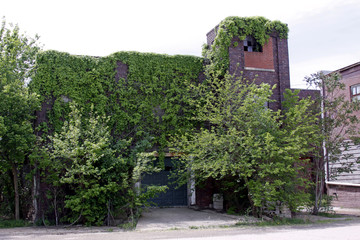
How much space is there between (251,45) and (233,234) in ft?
35.7

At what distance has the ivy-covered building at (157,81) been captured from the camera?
1662cm

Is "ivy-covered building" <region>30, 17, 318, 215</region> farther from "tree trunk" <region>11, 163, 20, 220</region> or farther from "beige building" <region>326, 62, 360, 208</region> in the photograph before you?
"beige building" <region>326, 62, 360, 208</region>

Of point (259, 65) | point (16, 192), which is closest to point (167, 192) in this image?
point (16, 192)

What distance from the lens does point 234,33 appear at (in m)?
18.5

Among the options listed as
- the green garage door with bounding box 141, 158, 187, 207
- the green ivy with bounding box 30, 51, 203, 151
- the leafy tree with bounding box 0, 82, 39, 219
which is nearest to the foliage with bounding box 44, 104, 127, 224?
the leafy tree with bounding box 0, 82, 39, 219

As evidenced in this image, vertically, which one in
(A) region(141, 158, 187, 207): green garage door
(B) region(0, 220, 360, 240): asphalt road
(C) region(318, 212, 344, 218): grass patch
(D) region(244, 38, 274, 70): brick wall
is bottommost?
(C) region(318, 212, 344, 218): grass patch

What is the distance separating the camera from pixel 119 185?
14.4m

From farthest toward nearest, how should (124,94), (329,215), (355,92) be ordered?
1. (355,92)
2. (124,94)
3. (329,215)

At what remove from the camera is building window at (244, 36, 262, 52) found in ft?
62.7

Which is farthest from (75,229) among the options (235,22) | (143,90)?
(235,22)

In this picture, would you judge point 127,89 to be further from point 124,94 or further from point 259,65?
point 259,65

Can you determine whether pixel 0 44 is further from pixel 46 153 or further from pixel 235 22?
pixel 235 22

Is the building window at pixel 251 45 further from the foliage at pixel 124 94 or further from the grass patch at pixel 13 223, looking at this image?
the grass patch at pixel 13 223

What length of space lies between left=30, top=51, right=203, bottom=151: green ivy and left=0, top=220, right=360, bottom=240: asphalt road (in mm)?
5633
